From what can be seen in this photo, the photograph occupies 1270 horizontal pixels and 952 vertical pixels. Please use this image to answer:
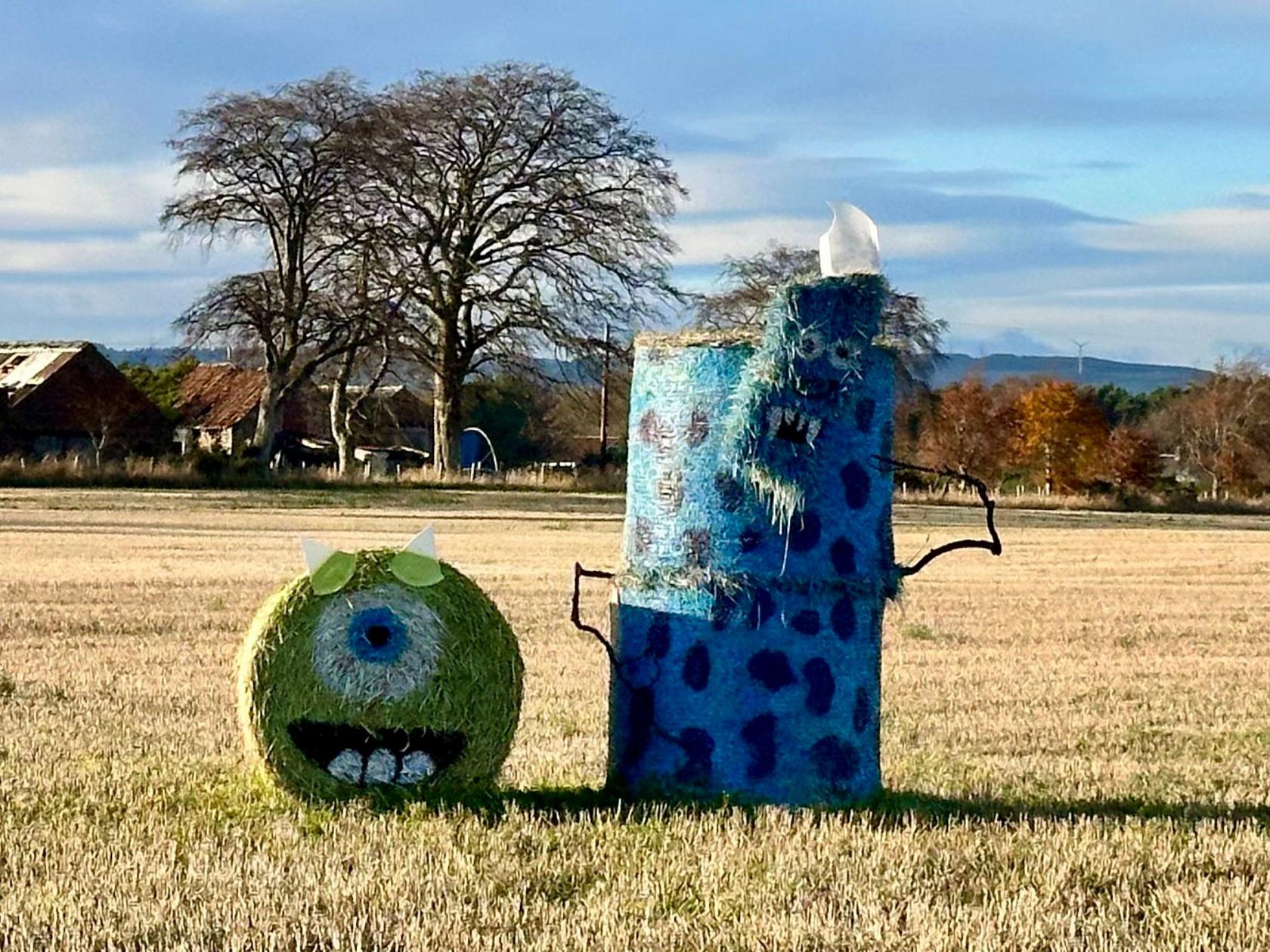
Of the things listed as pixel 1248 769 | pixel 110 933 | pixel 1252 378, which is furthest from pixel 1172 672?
pixel 1252 378

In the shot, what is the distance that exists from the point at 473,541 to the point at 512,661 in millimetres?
22657

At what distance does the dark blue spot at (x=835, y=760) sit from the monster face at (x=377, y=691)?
1231 millimetres

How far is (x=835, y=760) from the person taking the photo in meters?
7.91

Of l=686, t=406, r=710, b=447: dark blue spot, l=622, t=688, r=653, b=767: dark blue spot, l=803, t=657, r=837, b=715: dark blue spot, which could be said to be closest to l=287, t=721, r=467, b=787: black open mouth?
l=622, t=688, r=653, b=767: dark blue spot

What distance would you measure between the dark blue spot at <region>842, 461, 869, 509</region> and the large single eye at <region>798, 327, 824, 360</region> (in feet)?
1.56

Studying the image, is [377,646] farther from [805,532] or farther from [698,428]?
[805,532]

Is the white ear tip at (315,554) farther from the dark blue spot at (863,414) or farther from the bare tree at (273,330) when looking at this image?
the bare tree at (273,330)

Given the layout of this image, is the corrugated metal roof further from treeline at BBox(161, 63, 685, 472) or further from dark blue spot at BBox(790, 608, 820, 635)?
dark blue spot at BBox(790, 608, 820, 635)

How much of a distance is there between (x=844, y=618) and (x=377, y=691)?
6.14 ft

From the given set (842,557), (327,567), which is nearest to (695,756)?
(842,557)

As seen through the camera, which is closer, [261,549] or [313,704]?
[313,704]

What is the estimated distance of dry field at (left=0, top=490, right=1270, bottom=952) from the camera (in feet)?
19.8

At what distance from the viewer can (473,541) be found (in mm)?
30406

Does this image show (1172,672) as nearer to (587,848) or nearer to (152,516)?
(587,848)
